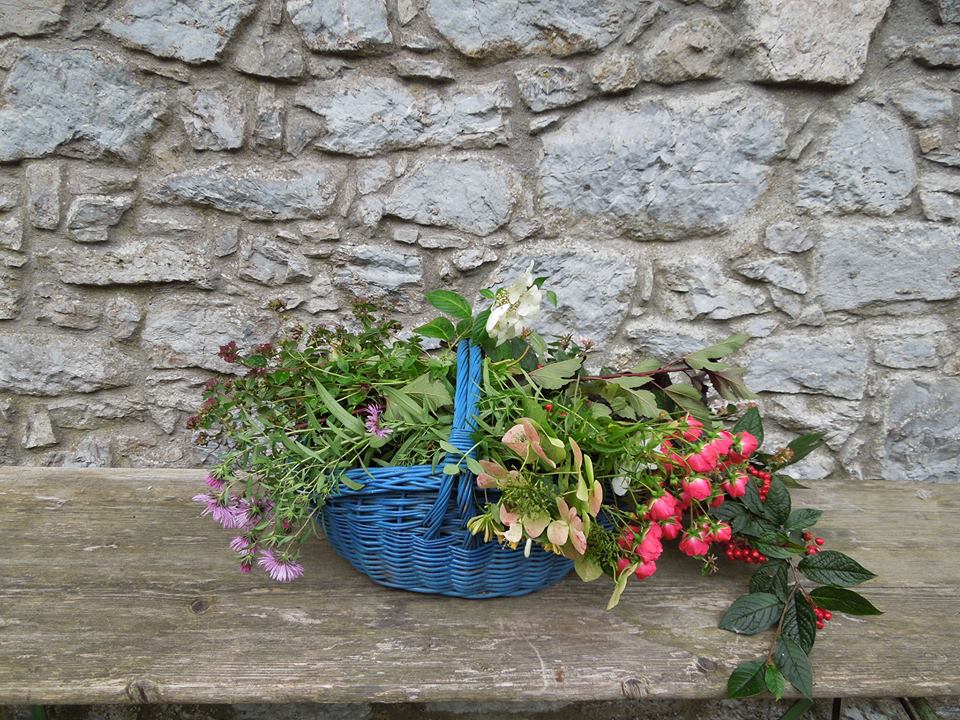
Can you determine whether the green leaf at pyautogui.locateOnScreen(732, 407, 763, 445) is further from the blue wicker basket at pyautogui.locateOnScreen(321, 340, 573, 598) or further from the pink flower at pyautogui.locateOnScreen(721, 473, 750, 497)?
the blue wicker basket at pyautogui.locateOnScreen(321, 340, 573, 598)

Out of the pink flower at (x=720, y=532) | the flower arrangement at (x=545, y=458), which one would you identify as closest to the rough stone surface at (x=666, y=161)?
the flower arrangement at (x=545, y=458)

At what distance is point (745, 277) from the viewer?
1.62 metres

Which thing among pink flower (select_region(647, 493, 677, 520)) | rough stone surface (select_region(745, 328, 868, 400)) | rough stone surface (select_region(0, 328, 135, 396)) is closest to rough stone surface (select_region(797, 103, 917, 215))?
rough stone surface (select_region(745, 328, 868, 400))

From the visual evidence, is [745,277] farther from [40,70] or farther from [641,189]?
[40,70]

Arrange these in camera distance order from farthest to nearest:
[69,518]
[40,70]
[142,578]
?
[40,70] < [69,518] < [142,578]

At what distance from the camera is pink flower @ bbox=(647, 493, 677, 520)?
3.01 feet

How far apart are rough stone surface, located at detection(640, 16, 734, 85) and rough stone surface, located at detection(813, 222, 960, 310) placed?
1.52ft

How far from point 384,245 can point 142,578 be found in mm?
877

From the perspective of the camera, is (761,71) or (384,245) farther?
(384,245)

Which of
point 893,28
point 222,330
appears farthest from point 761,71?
point 222,330

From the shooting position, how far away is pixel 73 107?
4.97ft

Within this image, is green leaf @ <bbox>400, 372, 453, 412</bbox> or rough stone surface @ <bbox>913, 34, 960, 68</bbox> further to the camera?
rough stone surface @ <bbox>913, 34, 960, 68</bbox>

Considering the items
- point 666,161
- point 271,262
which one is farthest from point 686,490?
point 271,262

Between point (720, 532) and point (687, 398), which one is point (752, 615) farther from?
point (687, 398)
